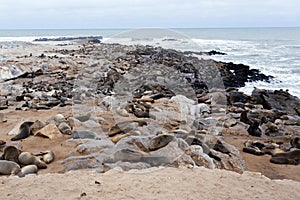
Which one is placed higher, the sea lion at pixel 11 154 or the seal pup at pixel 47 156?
the sea lion at pixel 11 154

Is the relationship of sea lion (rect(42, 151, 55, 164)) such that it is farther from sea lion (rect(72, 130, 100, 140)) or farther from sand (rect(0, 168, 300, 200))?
sea lion (rect(72, 130, 100, 140))

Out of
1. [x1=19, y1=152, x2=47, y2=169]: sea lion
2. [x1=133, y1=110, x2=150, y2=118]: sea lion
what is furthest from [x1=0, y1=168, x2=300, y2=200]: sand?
[x1=133, y1=110, x2=150, y2=118]: sea lion

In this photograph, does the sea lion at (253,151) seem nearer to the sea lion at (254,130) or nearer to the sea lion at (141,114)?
the sea lion at (254,130)

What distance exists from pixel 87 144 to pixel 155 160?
3.76 feet

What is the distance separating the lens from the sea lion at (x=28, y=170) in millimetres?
3900

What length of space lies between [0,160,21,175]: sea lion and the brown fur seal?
3487 mm

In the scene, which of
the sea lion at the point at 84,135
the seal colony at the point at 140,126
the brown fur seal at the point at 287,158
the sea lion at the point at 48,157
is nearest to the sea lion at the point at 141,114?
the seal colony at the point at 140,126

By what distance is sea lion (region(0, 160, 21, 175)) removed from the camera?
396 cm

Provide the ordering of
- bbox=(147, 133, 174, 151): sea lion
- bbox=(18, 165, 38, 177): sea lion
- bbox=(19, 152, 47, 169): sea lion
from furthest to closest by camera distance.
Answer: bbox=(147, 133, 174, 151): sea lion < bbox=(19, 152, 47, 169): sea lion < bbox=(18, 165, 38, 177): sea lion

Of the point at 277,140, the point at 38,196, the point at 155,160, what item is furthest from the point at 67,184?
the point at 277,140

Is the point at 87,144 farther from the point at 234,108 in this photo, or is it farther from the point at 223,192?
the point at 234,108

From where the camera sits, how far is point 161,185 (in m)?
3.51

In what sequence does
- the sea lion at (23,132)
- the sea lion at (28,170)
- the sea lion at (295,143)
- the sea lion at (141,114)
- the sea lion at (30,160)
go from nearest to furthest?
the sea lion at (28,170) → the sea lion at (30,160) → the sea lion at (23,132) → the sea lion at (295,143) → the sea lion at (141,114)

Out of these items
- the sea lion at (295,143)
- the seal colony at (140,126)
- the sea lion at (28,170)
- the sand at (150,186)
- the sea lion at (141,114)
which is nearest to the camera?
the sand at (150,186)
